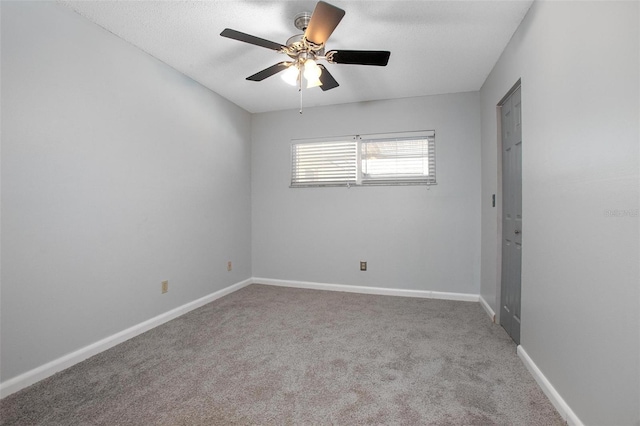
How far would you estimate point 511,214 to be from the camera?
245cm

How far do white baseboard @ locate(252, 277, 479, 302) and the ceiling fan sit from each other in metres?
2.55

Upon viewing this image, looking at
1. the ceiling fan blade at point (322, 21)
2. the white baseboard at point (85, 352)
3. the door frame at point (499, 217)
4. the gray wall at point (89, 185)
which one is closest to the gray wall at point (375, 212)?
the door frame at point (499, 217)

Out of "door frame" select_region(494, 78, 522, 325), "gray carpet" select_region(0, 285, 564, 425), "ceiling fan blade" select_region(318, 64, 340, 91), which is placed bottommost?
"gray carpet" select_region(0, 285, 564, 425)

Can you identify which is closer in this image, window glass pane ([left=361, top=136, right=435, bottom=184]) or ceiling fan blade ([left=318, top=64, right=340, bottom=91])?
Answer: ceiling fan blade ([left=318, top=64, right=340, bottom=91])

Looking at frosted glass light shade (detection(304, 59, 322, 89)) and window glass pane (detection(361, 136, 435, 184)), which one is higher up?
frosted glass light shade (detection(304, 59, 322, 89))

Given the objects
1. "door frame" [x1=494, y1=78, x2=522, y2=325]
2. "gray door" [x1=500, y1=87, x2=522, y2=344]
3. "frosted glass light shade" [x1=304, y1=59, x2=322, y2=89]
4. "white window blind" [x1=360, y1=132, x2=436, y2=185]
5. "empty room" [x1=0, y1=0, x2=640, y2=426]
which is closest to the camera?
"empty room" [x1=0, y1=0, x2=640, y2=426]

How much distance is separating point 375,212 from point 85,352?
3.06 m

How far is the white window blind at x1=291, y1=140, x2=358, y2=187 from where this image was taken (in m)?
3.86

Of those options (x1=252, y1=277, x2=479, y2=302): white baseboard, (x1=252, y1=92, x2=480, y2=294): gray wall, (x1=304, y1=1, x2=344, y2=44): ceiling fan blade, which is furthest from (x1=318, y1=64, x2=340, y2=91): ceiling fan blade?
(x1=252, y1=277, x2=479, y2=302): white baseboard

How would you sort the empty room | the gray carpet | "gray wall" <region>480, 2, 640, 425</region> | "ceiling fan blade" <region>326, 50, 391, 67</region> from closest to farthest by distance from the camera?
"gray wall" <region>480, 2, 640, 425</region> < the empty room < the gray carpet < "ceiling fan blade" <region>326, 50, 391, 67</region>

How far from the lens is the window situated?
3.59 metres

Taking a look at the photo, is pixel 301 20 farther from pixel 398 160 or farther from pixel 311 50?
pixel 398 160

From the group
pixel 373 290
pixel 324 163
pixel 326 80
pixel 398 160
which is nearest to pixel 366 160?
pixel 398 160

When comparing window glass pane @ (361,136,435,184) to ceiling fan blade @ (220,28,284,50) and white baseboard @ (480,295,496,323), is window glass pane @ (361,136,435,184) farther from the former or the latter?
ceiling fan blade @ (220,28,284,50)
